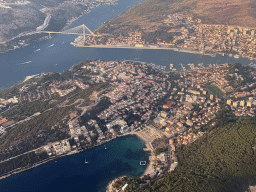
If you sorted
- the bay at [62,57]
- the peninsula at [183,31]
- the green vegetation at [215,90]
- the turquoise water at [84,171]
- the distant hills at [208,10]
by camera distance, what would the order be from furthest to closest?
the distant hills at [208,10], the peninsula at [183,31], the bay at [62,57], the green vegetation at [215,90], the turquoise water at [84,171]

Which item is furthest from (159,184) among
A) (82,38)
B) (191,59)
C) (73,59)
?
(82,38)

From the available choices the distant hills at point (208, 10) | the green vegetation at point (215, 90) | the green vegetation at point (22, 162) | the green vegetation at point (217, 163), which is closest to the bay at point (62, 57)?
the green vegetation at point (215, 90)

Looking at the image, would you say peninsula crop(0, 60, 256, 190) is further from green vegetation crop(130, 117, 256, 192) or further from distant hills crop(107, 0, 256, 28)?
distant hills crop(107, 0, 256, 28)

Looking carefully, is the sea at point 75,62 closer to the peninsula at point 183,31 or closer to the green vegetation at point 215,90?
the peninsula at point 183,31

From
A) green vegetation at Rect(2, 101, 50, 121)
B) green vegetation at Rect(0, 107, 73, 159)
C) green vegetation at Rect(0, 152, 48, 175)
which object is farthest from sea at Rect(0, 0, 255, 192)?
green vegetation at Rect(2, 101, 50, 121)

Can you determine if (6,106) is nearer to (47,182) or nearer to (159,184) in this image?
(47,182)
